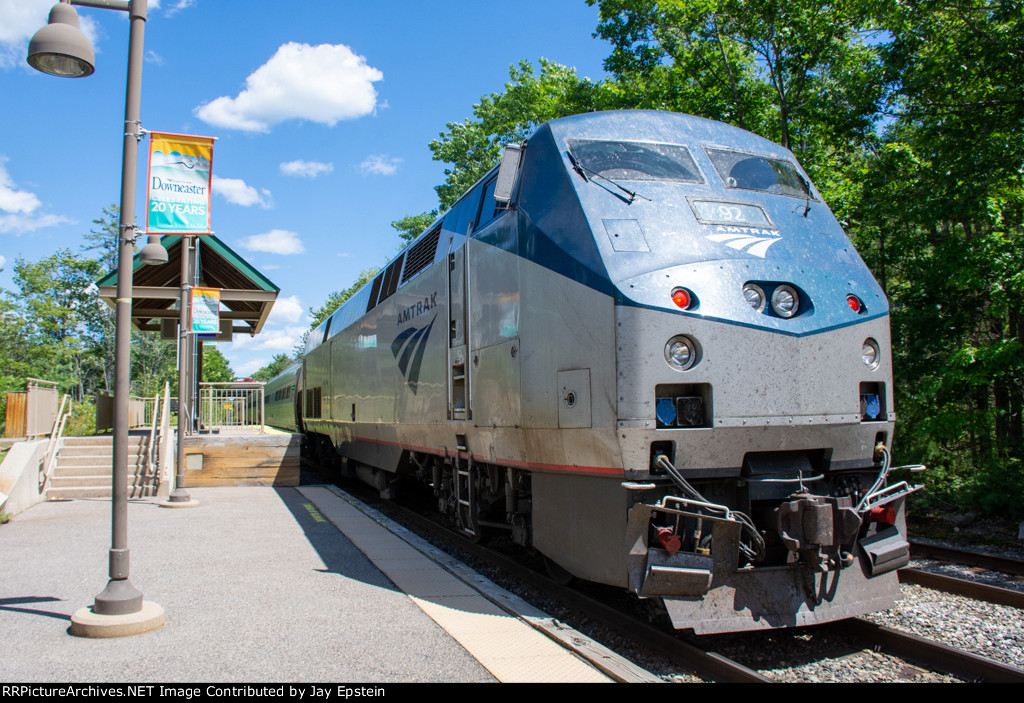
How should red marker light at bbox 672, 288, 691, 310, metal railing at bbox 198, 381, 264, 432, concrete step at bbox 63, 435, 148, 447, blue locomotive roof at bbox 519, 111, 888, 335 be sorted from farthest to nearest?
metal railing at bbox 198, 381, 264, 432, concrete step at bbox 63, 435, 148, 447, blue locomotive roof at bbox 519, 111, 888, 335, red marker light at bbox 672, 288, 691, 310

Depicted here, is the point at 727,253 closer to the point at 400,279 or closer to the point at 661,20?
the point at 400,279

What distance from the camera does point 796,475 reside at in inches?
183

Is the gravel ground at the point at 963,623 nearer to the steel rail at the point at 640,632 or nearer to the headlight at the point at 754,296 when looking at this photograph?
the steel rail at the point at 640,632

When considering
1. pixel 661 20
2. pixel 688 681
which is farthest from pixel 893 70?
pixel 688 681

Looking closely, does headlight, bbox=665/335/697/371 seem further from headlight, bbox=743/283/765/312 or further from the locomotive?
headlight, bbox=743/283/765/312

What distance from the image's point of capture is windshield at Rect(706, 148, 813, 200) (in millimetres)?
5613

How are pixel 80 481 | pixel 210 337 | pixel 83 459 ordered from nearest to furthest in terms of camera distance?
1. pixel 80 481
2. pixel 83 459
3. pixel 210 337

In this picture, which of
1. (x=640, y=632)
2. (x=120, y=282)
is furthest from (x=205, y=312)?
(x=640, y=632)

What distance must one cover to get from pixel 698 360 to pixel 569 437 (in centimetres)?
101

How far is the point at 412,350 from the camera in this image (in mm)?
8594

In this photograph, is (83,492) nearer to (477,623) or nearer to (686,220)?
(477,623)

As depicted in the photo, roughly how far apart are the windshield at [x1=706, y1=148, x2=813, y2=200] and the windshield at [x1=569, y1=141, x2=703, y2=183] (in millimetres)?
308

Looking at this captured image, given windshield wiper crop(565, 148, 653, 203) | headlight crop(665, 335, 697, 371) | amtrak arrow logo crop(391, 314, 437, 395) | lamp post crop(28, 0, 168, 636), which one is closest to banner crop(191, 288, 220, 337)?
amtrak arrow logo crop(391, 314, 437, 395)

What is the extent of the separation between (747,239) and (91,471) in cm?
1259
